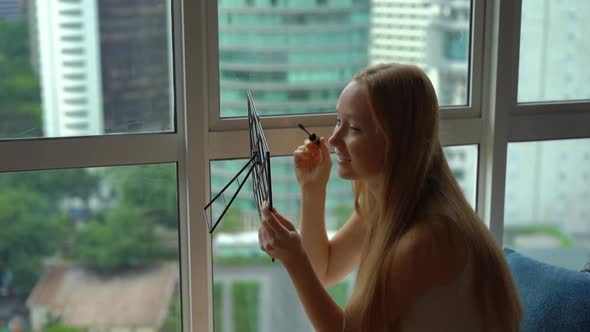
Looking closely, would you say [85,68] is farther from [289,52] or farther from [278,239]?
[278,239]

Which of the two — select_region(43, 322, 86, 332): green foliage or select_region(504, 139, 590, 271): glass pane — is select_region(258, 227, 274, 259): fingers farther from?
select_region(504, 139, 590, 271): glass pane

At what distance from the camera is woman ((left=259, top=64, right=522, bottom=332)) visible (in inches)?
63.1

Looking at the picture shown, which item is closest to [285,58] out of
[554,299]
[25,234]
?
[25,234]

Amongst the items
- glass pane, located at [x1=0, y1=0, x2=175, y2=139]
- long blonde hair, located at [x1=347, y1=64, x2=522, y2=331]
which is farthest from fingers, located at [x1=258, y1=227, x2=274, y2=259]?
glass pane, located at [x1=0, y1=0, x2=175, y2=139]

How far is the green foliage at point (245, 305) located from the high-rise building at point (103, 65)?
1.66 ft

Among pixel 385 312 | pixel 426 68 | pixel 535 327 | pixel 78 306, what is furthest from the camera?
pixel 426 68

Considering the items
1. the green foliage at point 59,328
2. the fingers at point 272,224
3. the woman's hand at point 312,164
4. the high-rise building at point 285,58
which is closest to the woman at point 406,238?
the fingers at point 272,224

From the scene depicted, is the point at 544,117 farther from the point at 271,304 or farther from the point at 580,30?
the point at 271,304

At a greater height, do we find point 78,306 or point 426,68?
point 426,68

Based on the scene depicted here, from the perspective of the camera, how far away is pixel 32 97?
6.42 feet

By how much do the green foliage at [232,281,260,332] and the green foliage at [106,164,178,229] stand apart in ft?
0.84

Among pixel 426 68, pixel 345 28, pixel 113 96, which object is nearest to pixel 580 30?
pixel 426 68

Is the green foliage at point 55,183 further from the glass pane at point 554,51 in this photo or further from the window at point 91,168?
the glass pane at point 554,51

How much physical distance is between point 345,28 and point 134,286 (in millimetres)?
880
